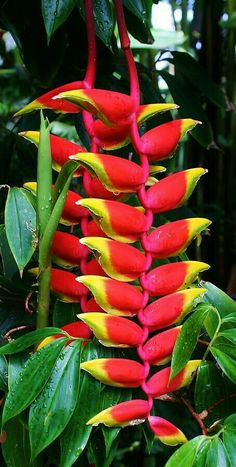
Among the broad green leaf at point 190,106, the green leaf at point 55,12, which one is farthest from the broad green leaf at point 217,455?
the broad green leaf at point 190,106

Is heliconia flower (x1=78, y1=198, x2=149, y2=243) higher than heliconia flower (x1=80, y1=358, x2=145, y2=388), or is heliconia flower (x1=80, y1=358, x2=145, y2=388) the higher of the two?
heliconia flower (x1=78, y1=198, x2=149, y2=243)

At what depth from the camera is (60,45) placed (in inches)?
29.8

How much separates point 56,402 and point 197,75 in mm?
579

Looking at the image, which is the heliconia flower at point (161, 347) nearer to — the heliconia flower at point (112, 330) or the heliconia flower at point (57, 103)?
the heliconia flower at point (112, 330)

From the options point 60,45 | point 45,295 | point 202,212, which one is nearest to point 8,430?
point 45,295

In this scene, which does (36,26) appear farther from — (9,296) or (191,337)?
(191,337)

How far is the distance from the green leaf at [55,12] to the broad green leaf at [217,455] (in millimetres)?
368

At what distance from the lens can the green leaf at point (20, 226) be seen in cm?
53

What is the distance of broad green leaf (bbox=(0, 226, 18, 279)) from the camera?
24.5 inches

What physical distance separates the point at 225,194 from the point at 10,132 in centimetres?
87

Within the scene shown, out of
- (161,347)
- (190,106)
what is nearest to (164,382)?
(161,347)

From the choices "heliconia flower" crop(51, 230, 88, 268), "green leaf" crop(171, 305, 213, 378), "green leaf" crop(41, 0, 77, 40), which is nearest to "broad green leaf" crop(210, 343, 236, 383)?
"green leaf" crop(171, 305, 213, 378)

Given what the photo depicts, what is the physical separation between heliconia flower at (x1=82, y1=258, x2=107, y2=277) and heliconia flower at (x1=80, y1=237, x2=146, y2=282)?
1.3 inches

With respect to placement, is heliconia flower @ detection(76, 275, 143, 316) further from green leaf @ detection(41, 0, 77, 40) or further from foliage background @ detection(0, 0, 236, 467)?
green leaf @ detection(41, 0, 77, 40)
